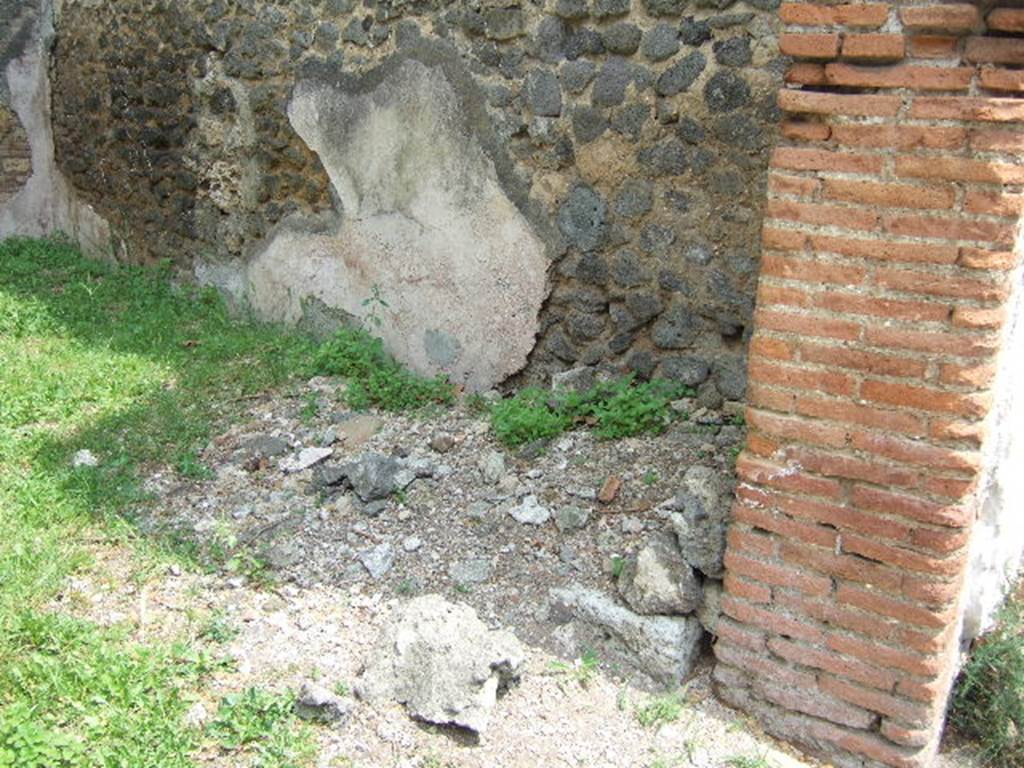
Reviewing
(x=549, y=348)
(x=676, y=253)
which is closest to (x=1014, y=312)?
(x=676, y=253)

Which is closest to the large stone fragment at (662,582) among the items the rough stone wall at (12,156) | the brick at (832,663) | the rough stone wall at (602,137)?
the brick at (832,663)

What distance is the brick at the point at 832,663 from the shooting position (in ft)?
8.31

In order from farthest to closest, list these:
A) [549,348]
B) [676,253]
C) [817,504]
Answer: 1. [549,348]
2. [676,253]
3. [817,504]

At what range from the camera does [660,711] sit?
2.75m

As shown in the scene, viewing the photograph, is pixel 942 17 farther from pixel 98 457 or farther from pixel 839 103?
pixel 98 457

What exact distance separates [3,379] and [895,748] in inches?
161

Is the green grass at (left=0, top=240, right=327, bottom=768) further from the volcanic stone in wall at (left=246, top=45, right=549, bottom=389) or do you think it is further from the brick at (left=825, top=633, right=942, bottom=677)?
the brick at (left=825, top=633, right=942, bottom=677)

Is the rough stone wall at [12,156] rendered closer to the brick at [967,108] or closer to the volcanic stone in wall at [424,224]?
the volcanic stone in wall at [424,224]

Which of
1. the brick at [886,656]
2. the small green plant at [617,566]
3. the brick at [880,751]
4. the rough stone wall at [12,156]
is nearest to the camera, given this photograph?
the brick at [886,656]

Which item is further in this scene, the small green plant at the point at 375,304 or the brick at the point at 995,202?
the small green plant at the point at 375,304

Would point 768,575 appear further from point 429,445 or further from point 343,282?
point 343,282

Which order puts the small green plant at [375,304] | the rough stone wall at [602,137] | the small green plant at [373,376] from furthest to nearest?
the small green plant at [375,304]
the small green plant at [373,376]
the rough stone wall at [602,137]

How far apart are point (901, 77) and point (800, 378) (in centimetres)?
72

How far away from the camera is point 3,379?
4734 millimetres
